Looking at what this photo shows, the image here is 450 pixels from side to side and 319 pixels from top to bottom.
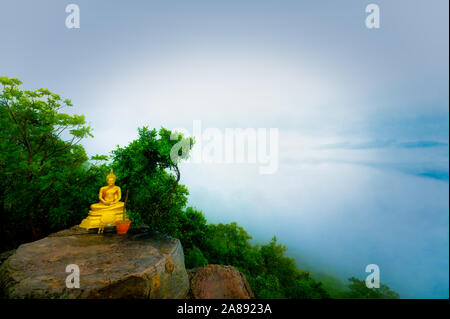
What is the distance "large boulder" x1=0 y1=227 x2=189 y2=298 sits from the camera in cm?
390

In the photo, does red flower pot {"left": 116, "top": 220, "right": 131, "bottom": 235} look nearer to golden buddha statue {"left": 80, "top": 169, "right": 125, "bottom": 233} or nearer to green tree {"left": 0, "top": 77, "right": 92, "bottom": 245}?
golden buddha statue {"left": 80, "top": 169, "right": 125, "bottom": 233}

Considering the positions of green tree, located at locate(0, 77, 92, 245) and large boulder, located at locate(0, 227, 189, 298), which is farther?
green tree, located at locate(0, 77, 92, 245)

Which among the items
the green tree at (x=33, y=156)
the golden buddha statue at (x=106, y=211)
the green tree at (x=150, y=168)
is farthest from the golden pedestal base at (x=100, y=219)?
the green tree at (x=33, y=156)

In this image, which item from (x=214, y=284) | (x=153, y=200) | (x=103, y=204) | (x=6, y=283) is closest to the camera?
(x=6, y=283)

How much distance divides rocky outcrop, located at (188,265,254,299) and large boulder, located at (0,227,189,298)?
0.49 m

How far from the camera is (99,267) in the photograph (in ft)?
15.2

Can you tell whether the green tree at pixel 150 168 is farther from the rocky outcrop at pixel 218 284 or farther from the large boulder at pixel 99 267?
the rocky outcrop at pixel 218 284

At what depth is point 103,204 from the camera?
22.9ft

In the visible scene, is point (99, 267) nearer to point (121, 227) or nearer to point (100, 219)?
point (121, 227)

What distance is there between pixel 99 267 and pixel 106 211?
2.83 meters

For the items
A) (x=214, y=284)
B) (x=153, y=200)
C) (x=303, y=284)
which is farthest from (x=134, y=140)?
(x=303, y=284)

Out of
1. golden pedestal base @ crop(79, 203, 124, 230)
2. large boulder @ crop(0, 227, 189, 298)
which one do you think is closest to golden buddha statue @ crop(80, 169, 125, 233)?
golden pedestal base @ crop(79, 203, 124, 230)
